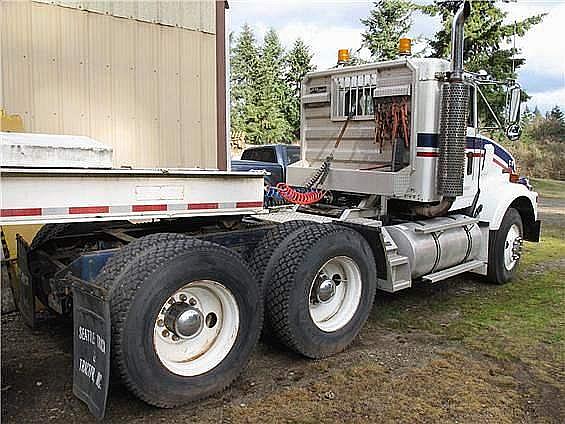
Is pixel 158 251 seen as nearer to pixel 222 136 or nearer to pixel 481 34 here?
pixel 222 136

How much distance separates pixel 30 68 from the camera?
20.7 feet

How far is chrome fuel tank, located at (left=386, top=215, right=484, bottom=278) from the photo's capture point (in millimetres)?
5516

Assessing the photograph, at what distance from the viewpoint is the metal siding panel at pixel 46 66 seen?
20.8 feet

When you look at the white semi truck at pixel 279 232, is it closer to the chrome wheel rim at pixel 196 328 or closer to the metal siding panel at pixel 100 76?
the chrome wheel rim at pixel 196 328

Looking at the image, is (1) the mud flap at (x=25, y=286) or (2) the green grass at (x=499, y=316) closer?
(1) the mud flap at (x=25, y=286)

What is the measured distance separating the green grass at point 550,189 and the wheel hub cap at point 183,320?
A: 732 inches

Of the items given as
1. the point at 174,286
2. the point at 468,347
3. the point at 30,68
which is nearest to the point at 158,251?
the point at 174,286

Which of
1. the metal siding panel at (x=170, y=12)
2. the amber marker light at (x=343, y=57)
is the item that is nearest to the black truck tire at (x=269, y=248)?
the amber marker light at (x=343, y=57)

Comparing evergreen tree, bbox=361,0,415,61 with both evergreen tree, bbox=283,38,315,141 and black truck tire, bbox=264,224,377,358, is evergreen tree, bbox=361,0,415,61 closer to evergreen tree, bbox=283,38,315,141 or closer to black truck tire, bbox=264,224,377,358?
evergreen tree, bbox=283,38,315,141

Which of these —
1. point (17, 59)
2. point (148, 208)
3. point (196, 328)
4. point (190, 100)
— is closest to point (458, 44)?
point (148, 208)

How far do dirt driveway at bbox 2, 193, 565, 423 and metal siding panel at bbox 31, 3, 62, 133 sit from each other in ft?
7.76

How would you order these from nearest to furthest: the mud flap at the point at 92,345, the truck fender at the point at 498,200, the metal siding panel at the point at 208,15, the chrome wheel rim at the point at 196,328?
1. the mud flap at the point at 92,345
2. the chrome wheel rim at the point at 196,328
3. the truck fender at the point at 498,200
4. the metal siding panel at the point at 208,15

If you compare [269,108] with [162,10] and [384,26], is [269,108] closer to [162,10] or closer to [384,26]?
[384,26]

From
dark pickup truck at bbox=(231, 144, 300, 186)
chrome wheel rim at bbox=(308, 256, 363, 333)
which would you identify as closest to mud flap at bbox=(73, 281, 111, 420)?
chrome wheel rim at bbox=(308, 256, 363, 333)
